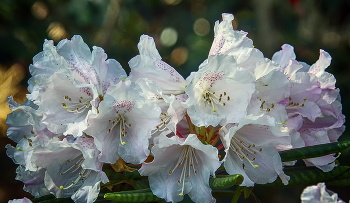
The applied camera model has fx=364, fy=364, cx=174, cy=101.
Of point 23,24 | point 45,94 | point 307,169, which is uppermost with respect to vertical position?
point 45,94

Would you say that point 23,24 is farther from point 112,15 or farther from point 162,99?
point 162,99

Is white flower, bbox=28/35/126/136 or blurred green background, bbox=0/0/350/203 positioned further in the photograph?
blurred green background, bbox=0/0/350/203

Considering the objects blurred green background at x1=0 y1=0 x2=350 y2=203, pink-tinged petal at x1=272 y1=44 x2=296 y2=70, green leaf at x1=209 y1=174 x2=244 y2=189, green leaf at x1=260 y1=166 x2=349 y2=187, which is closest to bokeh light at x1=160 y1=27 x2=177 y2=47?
blurred green background at x1=0 y1=0 x2=350 y2=203

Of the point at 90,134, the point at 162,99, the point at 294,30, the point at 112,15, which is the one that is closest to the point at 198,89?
the point at 162,99

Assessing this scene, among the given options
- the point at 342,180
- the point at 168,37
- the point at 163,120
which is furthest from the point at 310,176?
the point at 168,37

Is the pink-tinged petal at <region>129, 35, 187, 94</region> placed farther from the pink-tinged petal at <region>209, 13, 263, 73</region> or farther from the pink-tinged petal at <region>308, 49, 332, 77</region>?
the pink-tinged petal at <region>308, 49, 332, 77</region>
